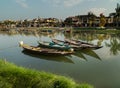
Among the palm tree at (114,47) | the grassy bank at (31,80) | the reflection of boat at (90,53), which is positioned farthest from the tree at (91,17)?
the grassy bank at (31,80)

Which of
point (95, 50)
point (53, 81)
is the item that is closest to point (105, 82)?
point (53, 81)

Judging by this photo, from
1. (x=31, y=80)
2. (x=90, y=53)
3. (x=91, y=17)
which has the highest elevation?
(x=91, y=17)

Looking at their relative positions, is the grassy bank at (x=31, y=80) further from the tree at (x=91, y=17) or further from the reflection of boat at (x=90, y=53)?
the tree at (x=91, y=17)

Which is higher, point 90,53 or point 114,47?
point 90,53

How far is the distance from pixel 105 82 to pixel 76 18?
11902cm

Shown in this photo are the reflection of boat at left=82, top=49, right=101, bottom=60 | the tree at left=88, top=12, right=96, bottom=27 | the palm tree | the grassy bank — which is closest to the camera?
the grassy bank

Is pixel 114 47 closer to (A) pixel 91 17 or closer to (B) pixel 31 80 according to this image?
(B) pixel 31 80

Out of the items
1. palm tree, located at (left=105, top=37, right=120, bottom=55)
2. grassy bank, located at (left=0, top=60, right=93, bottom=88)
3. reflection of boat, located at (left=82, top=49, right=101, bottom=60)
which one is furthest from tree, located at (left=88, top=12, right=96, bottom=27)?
grassy bank, located at (left=0, top=60, right=93, bottom=88)

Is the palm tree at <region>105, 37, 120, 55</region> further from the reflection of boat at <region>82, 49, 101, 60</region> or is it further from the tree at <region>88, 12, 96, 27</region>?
the tree at <region>88, 12, 96, 27</region>

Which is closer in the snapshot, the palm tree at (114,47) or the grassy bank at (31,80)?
the grassy bank at (31,80)

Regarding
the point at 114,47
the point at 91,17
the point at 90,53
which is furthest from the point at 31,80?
the point at 91,17

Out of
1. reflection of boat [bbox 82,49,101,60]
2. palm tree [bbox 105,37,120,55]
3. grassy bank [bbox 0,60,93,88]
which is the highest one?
grassy bank [bbox 0,60,93,88]

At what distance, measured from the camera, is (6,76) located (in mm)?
13484

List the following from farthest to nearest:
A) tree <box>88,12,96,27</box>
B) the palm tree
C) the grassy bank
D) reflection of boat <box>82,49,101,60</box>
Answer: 1. tree <box>88,12,96,27</box>
2. the palm tree
3. reflection of boat <box>82,49,101,60</box>
4. the grassy bank
